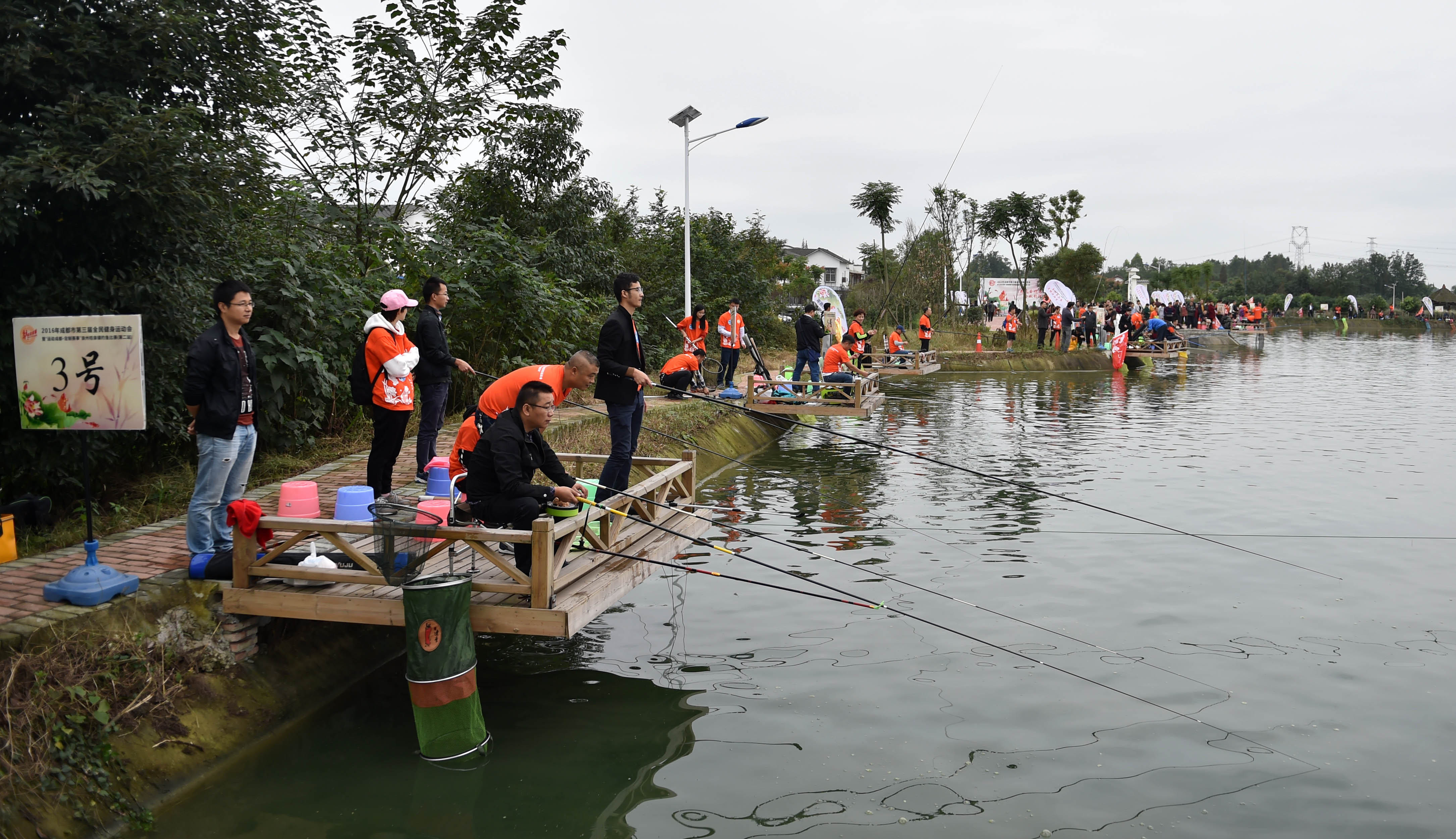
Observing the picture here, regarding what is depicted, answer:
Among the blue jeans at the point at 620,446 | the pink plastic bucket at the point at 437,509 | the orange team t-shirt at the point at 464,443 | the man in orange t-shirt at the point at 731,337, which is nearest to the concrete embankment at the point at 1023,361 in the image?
the man in orange t-shirt at the point at 731,337

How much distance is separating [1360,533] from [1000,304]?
42.4 m

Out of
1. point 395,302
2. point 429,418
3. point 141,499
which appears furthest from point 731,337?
point 141,499

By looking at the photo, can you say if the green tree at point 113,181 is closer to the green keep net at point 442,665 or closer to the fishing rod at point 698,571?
the green keep net at point 442,665

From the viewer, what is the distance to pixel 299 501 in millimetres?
6145

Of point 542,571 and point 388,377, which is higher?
point 388,377

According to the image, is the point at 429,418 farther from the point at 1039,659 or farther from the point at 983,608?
the point at 1039,659

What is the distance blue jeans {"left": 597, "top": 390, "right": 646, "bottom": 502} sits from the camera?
25.3 feet

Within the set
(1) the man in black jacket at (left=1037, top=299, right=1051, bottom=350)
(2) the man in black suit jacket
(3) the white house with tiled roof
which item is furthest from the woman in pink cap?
(3) the white house with tiled roof

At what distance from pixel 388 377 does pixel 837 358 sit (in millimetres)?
11279

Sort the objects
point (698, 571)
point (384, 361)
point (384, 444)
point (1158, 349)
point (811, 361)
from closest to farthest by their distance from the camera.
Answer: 1. point (698, 571)
2. point (384, 361)
3. point (384, 444)
4. point (811, 361)
5. point (1158, 349)

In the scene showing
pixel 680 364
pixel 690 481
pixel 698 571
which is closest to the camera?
pixel 698 571

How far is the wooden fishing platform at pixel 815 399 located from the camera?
15.9 m

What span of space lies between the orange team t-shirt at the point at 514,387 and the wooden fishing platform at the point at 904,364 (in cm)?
1587

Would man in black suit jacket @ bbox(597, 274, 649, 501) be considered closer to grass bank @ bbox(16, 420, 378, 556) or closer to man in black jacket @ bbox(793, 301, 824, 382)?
grass bank @ bbox(16, 420, 378, 556)
